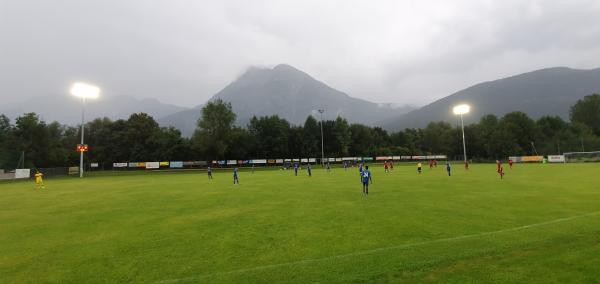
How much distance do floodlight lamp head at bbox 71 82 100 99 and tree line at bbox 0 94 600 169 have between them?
23.0 m

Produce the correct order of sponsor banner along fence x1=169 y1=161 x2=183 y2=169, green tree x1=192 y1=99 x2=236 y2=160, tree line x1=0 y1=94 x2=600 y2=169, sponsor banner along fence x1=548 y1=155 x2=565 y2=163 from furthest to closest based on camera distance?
green tree x1=192 y1=99 x2=236 y2=160, sponsor banner along fence x1=169 y1=161 x2=183 y2=169, tree line x1=0 y1=94 x2=600 y2=169, sponsor banner along fence x1=548 y1=155 x2=565 y2=163

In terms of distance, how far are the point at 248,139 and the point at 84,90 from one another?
41618mm

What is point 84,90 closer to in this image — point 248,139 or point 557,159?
point 248,139

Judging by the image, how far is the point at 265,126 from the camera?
9362 centimetres

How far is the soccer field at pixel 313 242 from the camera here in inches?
232

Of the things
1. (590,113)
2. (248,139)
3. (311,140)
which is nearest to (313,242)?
(248,139)

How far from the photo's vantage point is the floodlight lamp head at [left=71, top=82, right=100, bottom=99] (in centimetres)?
5419

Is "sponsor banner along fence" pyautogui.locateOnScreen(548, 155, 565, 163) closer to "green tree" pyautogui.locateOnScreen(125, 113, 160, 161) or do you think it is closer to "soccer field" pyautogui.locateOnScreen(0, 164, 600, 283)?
"soccer field" pyautogui.locateOnScreen(0, 164, 600, 283)

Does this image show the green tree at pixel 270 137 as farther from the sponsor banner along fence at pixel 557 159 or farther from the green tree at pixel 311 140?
the sponsor banner along fence at pixel 557 159

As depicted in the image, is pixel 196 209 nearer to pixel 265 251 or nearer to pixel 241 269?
pixel 265 251

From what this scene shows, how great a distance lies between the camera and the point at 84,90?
55.2 meters

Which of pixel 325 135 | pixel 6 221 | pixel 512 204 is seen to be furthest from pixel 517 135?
pixel 6 221

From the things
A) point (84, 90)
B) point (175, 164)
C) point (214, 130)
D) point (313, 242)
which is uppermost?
point (84, 90)

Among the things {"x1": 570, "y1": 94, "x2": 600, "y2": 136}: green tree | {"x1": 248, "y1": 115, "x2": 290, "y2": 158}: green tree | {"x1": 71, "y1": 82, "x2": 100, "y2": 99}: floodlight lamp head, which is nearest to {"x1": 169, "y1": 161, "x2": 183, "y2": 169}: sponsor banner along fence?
{"x1": 248, "y1": 115, "x2": 290, "y2": 158}: green tree
